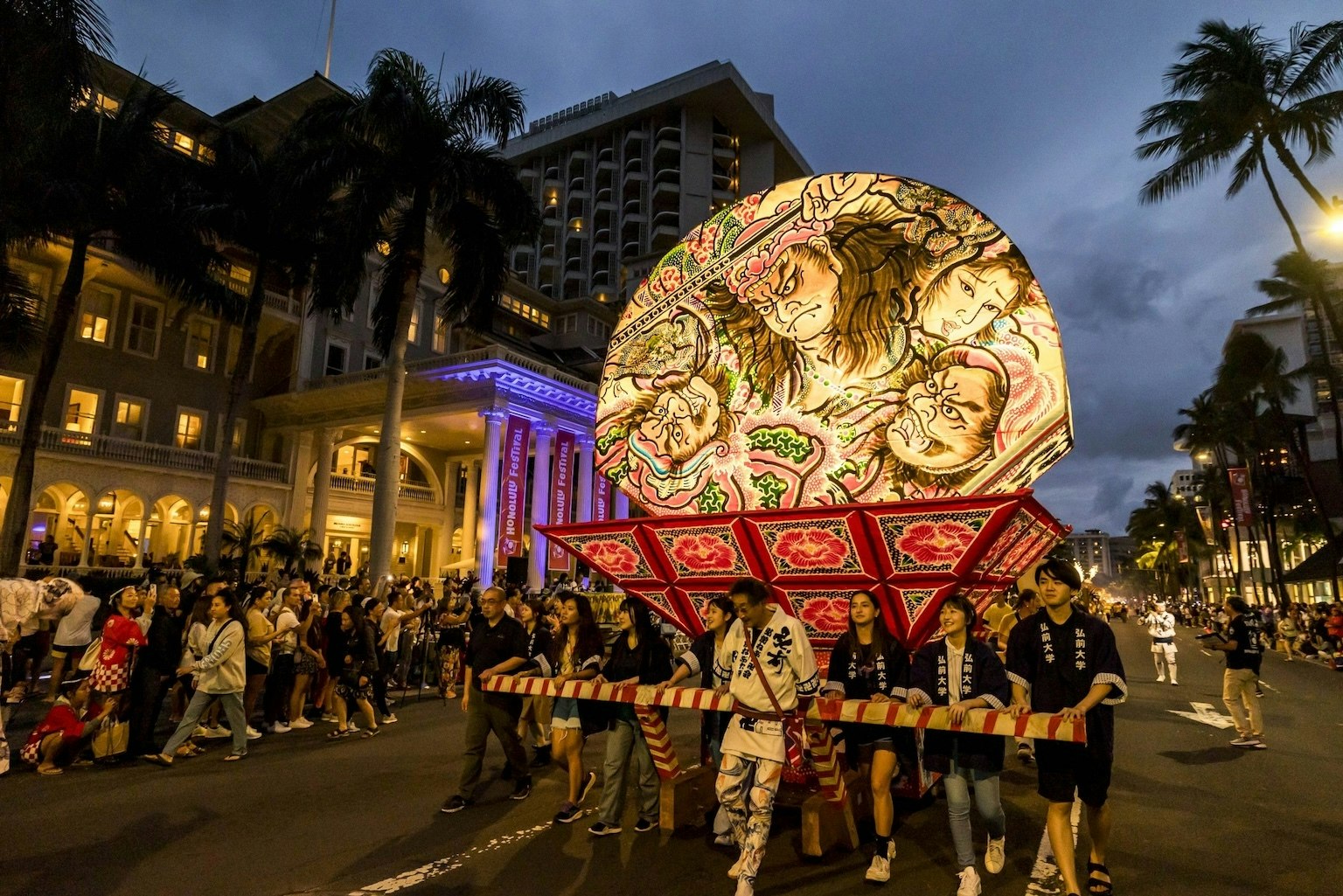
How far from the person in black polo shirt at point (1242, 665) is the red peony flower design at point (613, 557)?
24.1ft

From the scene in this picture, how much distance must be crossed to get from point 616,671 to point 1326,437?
6731 cm

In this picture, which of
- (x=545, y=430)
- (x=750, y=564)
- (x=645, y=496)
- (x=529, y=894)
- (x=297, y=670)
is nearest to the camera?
(x=529, y=894)

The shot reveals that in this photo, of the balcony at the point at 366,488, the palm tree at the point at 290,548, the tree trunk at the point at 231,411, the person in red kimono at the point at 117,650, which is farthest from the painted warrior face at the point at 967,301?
the balcony at the point at 366,488

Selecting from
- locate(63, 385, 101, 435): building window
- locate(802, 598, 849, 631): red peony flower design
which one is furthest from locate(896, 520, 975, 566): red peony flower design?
locate(63, 385, 101, 435): building window

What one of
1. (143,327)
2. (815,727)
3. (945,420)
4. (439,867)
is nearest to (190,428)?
(143,327)

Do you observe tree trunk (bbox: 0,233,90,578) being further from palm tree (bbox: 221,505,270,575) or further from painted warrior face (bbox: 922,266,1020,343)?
painted warrior face (bbox: 922,266,1020,343)

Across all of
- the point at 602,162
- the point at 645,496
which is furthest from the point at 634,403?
the point at 602,162

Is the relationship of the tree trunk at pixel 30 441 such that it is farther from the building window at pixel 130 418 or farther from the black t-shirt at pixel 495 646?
the black t-shirt at pixel 495 646

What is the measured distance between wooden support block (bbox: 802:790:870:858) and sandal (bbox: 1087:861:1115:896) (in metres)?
1.57

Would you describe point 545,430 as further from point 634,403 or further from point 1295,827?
point 1295,827

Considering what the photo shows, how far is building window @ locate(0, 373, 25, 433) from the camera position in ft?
85.1

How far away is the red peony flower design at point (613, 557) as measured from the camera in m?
6.29

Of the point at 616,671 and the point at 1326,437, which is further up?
the point at 1326,437

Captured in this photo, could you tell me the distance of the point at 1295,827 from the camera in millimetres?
6129
